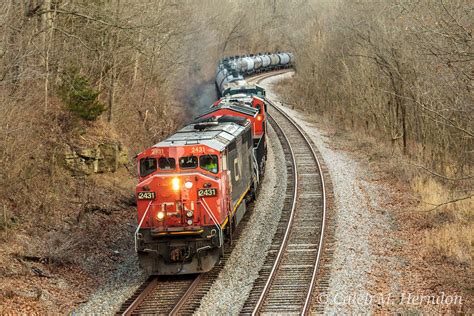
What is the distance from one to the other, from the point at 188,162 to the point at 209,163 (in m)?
0.54

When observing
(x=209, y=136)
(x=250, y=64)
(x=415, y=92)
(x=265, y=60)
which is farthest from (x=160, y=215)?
(x=265, y=60)

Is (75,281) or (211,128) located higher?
(211,128)

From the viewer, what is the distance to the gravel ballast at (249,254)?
536 inches

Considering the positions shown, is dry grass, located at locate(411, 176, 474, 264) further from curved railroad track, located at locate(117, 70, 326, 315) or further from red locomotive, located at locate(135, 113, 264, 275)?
red locomotive, located at locate(135, 113, 264, 275)

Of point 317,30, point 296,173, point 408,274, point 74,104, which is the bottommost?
point 408,274

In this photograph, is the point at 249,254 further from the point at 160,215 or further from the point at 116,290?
the point at 116,290

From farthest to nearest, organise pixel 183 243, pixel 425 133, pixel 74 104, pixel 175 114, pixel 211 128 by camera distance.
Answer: pixel 175 114
pixel 425 133
pixel 74 104
pixel 211 128
pixel 183 243

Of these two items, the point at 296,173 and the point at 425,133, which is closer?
the point at 296,173

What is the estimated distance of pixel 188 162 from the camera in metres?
15.2

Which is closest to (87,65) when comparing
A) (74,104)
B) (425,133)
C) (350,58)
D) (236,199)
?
(74,104)

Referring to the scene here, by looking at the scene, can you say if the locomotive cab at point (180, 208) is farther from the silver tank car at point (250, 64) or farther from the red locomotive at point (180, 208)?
the silver tank car at point (250, 64)

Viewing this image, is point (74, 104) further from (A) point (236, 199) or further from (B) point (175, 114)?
(B) point (175, 114)

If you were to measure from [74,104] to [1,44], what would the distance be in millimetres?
5720

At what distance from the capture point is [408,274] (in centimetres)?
1488
